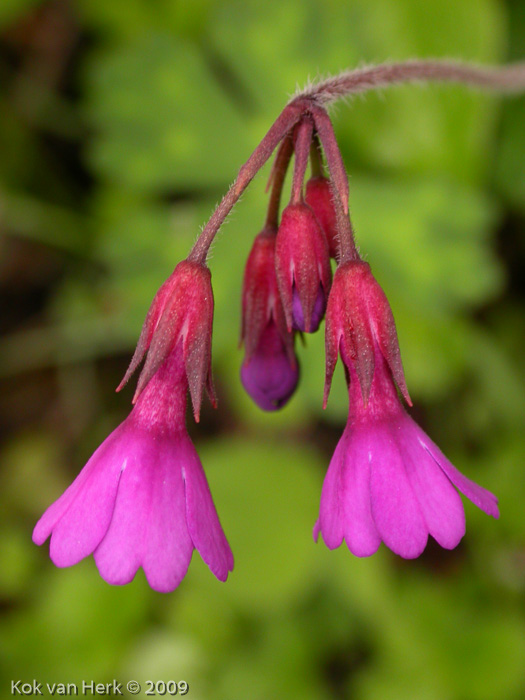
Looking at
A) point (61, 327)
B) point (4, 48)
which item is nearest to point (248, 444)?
point (61, 327)

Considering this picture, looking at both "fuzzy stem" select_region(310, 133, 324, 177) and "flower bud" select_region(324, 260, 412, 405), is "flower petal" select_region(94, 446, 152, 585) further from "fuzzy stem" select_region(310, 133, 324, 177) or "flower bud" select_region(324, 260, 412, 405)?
"fuzzy stem" select_region(310, 133, 324, 177)

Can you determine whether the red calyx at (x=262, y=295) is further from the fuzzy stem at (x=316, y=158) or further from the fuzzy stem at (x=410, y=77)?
the fuzzy stem at (x=410, y=77)

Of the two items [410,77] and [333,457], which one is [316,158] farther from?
[333,457]

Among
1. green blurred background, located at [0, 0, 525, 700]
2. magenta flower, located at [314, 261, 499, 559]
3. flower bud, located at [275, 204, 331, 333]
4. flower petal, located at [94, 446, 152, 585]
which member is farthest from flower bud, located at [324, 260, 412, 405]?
green blurred background, located at [0, 0, 525, 700]

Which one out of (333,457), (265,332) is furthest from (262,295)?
(333,457)

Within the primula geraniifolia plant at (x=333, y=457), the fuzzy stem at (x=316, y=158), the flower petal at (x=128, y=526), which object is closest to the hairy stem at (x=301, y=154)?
the primula geraniifolia plant at (x=333, y=457)

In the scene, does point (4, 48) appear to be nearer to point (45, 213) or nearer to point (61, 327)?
point (45, 213)
